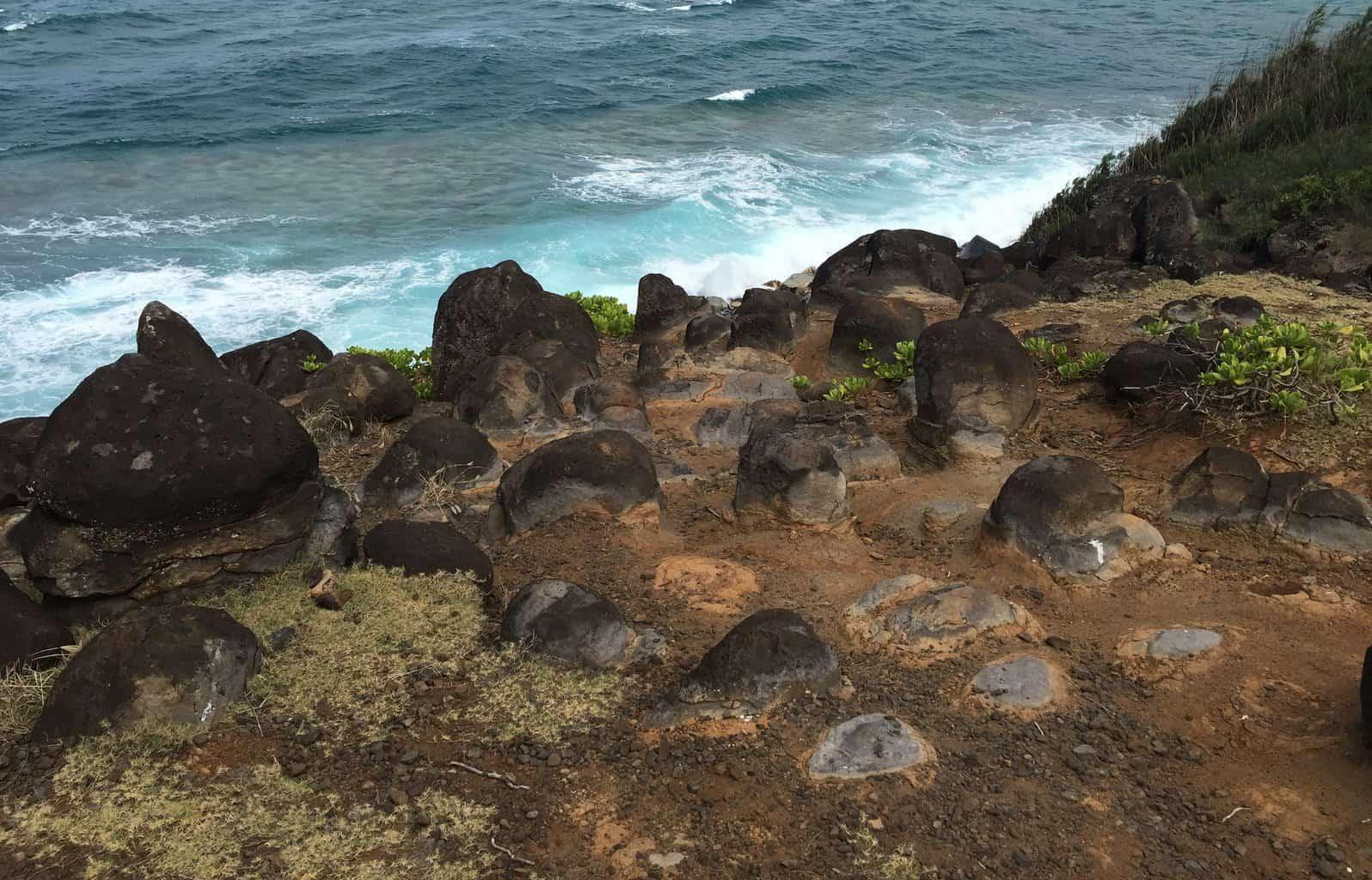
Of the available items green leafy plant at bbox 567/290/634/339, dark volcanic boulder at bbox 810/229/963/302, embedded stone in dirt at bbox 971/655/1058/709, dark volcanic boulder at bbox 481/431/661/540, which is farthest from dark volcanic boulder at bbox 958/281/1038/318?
embedded stone in dirt at bbox 971/655/1058/709

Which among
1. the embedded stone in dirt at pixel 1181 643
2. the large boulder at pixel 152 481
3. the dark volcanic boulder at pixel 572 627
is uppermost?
the large boulder at pixel 152 481

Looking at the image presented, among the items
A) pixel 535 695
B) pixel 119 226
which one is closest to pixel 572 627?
pixel 535 695

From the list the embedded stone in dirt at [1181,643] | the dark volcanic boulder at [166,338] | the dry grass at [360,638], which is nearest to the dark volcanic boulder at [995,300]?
the embedded stone in dirt at [1181,643]

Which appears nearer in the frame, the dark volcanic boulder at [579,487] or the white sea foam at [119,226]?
the dark volcanic boulder at [579,487]

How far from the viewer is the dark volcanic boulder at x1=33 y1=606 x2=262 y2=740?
4.64 meters

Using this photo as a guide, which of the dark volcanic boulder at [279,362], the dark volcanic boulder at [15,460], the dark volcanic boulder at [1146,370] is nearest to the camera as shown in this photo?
the dark volcanic boulder at [15,460]

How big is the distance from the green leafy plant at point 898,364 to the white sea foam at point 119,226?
47.1 feet

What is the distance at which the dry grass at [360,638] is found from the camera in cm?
494

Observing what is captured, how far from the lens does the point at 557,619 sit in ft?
17.3

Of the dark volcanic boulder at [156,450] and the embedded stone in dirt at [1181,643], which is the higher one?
the dark volcanic boulder at [156,450]

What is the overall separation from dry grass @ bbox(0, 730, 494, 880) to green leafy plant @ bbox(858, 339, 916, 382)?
215 inches

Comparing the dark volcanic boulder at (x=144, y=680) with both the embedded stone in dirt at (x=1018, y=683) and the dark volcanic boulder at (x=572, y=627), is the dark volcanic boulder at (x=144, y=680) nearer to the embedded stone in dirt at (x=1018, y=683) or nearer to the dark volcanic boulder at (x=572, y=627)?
the dark volcanic boulder at (x=572, y=627)

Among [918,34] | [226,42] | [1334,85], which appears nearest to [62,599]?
[1334,85]

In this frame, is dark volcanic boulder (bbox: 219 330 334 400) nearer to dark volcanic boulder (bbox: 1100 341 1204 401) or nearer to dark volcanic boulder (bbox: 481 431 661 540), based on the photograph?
dark volcanic boulder (bbox: 481 431 661 540)
